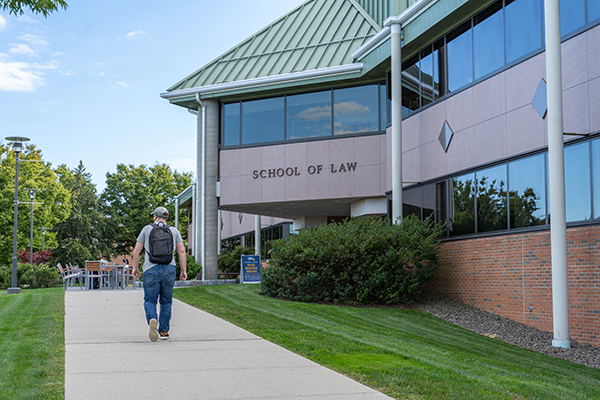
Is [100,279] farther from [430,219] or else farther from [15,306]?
[430,219]

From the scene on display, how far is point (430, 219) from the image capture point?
1759 centimetres

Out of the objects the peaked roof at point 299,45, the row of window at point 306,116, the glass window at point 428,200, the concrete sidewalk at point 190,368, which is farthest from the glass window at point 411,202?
the concrete sidewalk at point 190,368

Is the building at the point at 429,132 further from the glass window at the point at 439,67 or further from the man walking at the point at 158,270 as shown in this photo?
the man walking at the point at 158,270

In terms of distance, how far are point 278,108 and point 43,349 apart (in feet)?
55.7

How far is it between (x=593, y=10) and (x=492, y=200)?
467 cm

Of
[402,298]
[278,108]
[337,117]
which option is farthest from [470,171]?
[278,108]

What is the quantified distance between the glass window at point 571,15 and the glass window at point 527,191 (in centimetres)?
264

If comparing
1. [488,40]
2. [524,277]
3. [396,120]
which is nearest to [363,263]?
[524,277]

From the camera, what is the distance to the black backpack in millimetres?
8492

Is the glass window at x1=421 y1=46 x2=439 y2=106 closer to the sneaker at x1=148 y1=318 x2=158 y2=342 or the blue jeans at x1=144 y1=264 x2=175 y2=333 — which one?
the blue jeans at x1=144 y1=264 x2=175 y2=333

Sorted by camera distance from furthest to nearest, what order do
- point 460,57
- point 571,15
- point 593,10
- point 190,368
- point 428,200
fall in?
point 428,200, point 460,57, point 571,15, point 593,10, point 190,368

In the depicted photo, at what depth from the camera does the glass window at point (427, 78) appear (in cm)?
1831

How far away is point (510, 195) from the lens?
14.5m

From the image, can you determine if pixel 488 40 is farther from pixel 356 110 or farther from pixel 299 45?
pixel 299 45
